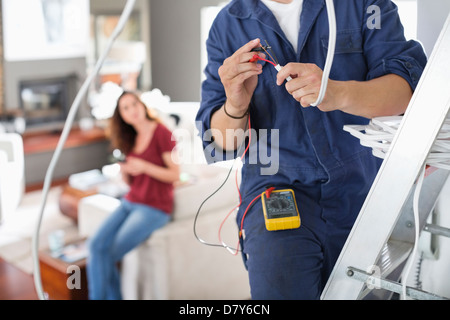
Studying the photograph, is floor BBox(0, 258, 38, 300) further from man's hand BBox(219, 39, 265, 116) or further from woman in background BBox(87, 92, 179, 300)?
man's hand BBox(219, 39, 265, 116)

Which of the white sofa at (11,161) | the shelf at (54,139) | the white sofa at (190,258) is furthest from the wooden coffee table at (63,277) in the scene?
the shelf at (54,139)

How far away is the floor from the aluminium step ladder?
1.70 metres

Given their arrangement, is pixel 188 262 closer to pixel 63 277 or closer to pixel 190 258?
pixel 190 258

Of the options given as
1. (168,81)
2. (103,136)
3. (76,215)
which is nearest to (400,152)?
(76,215)

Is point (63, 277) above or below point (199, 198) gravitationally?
below

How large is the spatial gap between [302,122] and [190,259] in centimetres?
118

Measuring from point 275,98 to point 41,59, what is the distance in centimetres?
377

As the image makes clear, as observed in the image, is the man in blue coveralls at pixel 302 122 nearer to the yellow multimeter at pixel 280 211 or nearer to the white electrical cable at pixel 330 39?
the yellow multimeter at pixel 280 211

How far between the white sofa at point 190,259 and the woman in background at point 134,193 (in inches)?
1.9

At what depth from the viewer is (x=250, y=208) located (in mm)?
827

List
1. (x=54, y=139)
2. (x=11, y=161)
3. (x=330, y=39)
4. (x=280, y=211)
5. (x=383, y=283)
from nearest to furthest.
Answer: (x=330, y=39) → (x=383, y=283) → (x=280, y=211) → (x=11, y=161) → (x=54, y=139)

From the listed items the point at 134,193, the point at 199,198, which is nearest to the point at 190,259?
the point at 199,198

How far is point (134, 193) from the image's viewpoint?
2.07 meters
